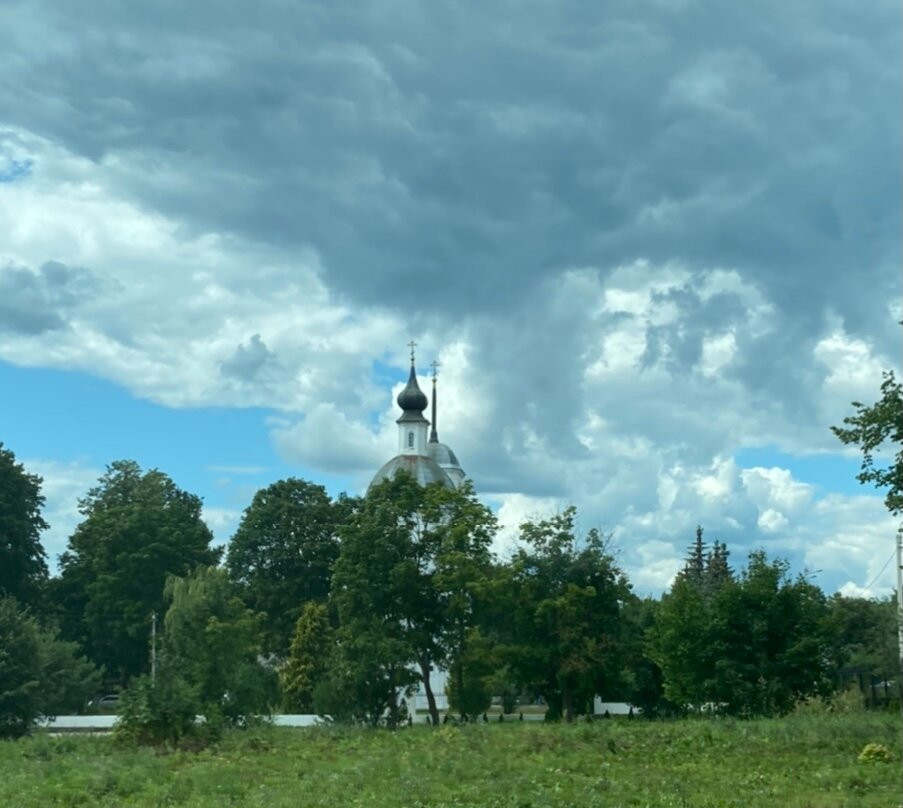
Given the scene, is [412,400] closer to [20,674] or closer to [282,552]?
[282,552]

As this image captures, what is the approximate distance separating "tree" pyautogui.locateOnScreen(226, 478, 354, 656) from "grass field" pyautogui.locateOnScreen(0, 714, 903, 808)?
38658mm

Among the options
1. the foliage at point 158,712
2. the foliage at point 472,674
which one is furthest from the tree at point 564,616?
the foliage at point 158,712

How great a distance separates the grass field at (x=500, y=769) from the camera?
22.1 m

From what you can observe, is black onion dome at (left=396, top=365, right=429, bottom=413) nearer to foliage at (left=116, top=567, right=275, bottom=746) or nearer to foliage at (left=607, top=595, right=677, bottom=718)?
foliage at (left=607, top=595, right=677, bottom=718)

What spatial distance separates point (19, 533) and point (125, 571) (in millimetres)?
5991

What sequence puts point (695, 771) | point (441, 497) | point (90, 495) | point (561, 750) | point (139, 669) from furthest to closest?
point (90, 495) → point (139, 669) → point (441, 497) → point (561, 750) → point (695, 771)

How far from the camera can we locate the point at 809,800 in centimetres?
2081

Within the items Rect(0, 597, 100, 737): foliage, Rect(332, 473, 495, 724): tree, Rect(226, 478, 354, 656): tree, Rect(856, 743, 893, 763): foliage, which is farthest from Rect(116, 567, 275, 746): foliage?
Rect(226, 478, 354, 656): tree

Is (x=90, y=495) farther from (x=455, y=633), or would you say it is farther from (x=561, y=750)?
(x=561, y=750)

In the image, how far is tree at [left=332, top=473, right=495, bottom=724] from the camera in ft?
165

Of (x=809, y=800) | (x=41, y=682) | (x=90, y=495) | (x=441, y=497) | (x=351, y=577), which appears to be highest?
(x=90, y=495)

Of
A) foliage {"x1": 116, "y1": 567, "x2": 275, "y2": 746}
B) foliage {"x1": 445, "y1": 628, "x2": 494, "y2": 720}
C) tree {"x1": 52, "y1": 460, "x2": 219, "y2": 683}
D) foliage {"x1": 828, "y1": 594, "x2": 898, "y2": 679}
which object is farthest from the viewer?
tree {"x1": 52, "y1": 460, "x2": 219, "y2": 683}

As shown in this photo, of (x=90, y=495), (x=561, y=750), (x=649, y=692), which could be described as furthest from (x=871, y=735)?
(x=90, y=495)

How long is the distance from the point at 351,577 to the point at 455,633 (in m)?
4.75
